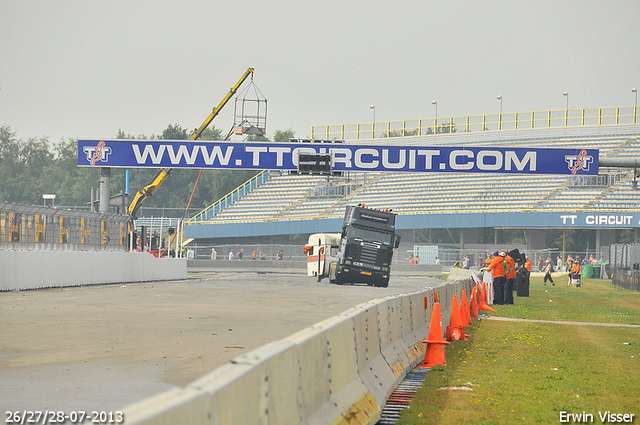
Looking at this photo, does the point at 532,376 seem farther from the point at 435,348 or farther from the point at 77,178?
the point at 77,178

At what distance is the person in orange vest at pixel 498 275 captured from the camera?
26775 mm

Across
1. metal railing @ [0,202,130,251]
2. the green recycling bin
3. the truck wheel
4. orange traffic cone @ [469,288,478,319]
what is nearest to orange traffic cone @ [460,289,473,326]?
orange traffic cone @ [469,288,478,319]

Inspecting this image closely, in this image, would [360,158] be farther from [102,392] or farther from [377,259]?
[102,392]

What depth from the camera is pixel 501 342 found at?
1480 centimetres

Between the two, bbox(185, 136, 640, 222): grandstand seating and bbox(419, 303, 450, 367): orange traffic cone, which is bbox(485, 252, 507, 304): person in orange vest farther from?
bbox(185, 136, 640, 222): grandstand seating

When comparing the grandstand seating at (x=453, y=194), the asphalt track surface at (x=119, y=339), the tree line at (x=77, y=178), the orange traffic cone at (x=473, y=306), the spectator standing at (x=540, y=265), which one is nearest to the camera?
the asphalt track surface at (x=119, y=339)

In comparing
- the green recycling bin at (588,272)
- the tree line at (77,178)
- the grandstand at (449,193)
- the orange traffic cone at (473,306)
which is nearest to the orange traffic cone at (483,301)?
the orange traffic cone at (473,306)

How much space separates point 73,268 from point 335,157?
14990 mm

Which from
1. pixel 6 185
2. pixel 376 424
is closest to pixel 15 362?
pixel 376 424

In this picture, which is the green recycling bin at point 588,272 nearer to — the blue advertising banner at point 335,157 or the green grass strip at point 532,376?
the blue advertising banner at point 335,157

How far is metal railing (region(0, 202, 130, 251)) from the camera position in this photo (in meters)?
24.7

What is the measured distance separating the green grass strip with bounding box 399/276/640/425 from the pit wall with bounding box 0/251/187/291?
14.1m

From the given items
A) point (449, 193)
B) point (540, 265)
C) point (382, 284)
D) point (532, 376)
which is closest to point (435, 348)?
point (532, 376)

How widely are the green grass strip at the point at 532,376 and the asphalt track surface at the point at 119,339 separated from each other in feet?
9.27
